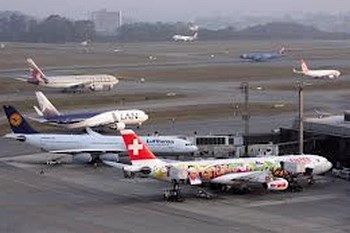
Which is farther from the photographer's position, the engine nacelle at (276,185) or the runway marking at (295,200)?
the engine nacelle at (276,185)

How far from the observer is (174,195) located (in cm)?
6856

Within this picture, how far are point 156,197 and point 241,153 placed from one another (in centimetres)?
2036

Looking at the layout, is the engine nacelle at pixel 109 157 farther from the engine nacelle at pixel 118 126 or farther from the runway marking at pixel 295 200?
the engine nacelle at pixel 118 126

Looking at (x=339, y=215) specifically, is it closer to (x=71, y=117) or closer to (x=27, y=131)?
(x=27, y=131)

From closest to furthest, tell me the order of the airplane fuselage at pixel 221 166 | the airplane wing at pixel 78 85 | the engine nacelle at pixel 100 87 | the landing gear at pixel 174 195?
the landing gear at pixel 174 195
the airplane fuselage at pixel 221 166
the airplane wing at pixel 78 85
the engine nacelle at pixel 100 87

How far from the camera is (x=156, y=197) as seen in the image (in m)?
69.9

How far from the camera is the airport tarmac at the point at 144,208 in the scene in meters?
→ 59.2

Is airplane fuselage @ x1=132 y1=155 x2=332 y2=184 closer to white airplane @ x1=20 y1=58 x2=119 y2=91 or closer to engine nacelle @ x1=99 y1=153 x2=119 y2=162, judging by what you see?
engine nacelle @ x1=99 y1=153 x2=119 y2=162

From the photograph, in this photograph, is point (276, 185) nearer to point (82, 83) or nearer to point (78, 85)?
point (82, 83)

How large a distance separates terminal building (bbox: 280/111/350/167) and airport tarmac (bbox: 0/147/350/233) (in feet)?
21.3

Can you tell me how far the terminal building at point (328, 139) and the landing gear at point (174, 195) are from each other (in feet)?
71.3

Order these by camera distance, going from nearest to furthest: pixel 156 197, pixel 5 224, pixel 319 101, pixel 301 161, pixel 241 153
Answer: pixel 5 224
pixel 156 197
pixel 301 161
pixel 241 153
pixel 319 101

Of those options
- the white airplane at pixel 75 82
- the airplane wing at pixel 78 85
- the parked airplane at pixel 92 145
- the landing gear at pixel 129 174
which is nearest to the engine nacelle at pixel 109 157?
the parked airplane at pixel 92 145

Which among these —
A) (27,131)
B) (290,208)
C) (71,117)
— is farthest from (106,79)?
(290,208)
